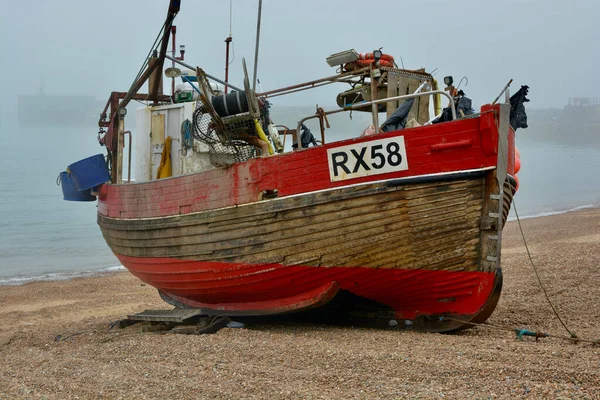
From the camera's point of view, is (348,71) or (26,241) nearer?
(348,71)

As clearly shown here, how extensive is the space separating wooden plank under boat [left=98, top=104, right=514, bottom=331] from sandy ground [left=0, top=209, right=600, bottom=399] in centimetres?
43

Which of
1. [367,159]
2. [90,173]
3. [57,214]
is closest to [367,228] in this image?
[367,159]

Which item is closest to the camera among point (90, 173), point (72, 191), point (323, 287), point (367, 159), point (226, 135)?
point (367, 159)

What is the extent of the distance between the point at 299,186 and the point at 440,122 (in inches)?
62.0

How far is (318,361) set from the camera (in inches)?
234

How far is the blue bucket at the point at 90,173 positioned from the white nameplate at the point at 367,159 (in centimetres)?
526

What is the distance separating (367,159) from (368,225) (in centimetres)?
66

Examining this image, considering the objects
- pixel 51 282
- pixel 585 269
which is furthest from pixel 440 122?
pixel 51 282

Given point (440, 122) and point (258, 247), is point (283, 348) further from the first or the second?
point (440, 122)

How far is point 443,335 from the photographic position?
6.96 metres

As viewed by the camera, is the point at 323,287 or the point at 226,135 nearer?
the point at 323,287

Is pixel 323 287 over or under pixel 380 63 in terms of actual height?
under

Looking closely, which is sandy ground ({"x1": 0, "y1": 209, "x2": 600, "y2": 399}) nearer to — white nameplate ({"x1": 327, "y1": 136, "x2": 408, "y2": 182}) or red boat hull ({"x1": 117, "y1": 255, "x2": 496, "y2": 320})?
red boat hull ({"x1": 117, "y1": 255, "x2": 496, "y2": 320})

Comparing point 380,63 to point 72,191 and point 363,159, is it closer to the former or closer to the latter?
point 363,159
